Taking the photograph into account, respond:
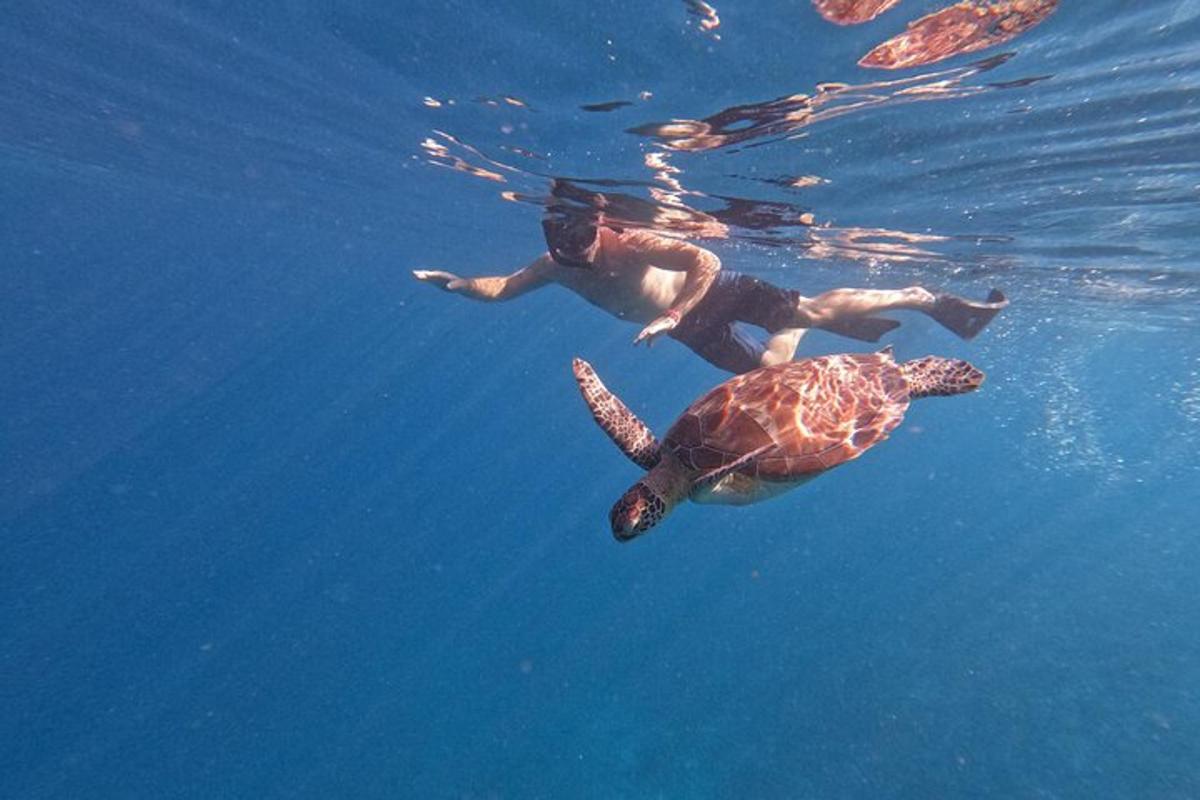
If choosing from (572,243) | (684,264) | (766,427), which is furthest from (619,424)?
(684,264)

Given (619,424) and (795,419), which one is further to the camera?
(619,424)

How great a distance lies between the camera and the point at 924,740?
16656 mm

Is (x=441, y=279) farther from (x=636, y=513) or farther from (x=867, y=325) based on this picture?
(x=867, y=325)

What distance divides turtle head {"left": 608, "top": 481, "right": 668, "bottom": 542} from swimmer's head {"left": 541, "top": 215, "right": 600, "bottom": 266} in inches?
175

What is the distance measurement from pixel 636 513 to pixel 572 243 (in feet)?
15.9

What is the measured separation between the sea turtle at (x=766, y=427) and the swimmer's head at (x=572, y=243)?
9.77ft

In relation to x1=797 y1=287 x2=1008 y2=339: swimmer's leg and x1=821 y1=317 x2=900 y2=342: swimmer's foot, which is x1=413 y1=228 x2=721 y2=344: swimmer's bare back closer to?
x1=797 y1=287 x2=1008 y2=339: swimmer's leg

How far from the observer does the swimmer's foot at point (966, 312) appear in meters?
10.2

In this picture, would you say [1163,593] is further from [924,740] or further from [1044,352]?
[924,740]

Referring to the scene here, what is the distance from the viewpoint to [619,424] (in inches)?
230

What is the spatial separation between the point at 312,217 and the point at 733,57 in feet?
97.5

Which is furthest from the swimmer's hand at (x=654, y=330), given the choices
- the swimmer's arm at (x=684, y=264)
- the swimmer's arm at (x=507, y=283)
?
the swimmer's arm at (x=507, y=283)

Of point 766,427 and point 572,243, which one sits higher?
point 572,243

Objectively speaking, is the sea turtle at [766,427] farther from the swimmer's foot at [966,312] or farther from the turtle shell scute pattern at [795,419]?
the swimmer's foot at [966,312]
